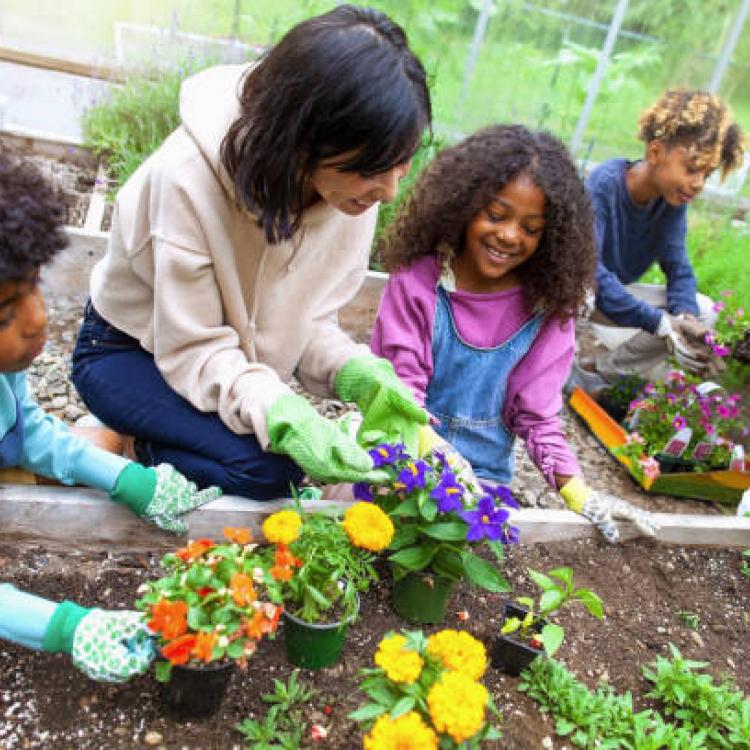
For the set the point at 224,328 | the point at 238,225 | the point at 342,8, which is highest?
the point at 342,8

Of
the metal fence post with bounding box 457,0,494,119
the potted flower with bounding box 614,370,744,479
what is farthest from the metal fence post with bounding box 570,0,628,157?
the potted flower with bounding box 614,370,744,479

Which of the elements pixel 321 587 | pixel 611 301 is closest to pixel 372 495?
pixel 321 587

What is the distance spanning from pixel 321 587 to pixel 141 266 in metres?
0.89

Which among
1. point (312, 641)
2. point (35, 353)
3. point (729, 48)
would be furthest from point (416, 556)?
point (729, 48)

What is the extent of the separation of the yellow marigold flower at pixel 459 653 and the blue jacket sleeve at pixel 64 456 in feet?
2.82

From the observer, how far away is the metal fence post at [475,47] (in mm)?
5000

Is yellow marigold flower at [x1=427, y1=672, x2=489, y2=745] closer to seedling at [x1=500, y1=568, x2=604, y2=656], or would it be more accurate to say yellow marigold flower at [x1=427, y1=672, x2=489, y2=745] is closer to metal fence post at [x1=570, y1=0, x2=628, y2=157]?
seedling at [x1=500, y1=568, x2=604, y2=656]

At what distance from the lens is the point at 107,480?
1708 mm

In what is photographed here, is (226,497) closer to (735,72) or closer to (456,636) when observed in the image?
(456,636)

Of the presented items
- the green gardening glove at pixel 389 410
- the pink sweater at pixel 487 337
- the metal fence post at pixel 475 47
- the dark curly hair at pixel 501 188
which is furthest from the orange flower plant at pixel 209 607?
the metal fence post at pixel 475 47

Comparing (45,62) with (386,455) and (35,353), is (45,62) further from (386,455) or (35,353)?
(386,455)

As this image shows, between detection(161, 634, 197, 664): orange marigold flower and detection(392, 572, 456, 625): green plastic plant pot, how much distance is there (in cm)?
61

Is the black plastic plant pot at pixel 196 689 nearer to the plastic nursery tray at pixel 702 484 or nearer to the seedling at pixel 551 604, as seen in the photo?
the seedling at pixel 551 604

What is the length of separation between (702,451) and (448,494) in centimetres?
172
